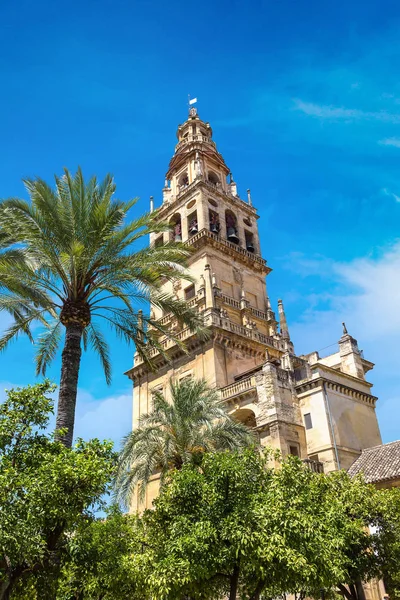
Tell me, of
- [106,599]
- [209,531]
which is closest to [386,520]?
[209,531]

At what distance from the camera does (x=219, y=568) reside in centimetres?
1270

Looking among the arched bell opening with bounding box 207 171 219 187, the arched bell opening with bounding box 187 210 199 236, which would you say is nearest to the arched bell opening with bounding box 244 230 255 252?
the arched bell opening with bounding box 187 210 199 236

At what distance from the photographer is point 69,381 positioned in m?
14.0

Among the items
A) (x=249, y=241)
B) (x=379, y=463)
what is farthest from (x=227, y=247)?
(x=379, y=463)

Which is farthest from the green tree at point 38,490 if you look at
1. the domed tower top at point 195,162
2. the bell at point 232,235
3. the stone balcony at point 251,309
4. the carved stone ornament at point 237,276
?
the domed tower top at point 195,162

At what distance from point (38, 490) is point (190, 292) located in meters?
26.8

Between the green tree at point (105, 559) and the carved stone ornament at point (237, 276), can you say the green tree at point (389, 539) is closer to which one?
the green tree at point (105, 559)

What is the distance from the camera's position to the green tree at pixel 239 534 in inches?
481

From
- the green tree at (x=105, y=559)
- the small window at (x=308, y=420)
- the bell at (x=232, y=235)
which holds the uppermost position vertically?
the bell at (x=232, y=235)

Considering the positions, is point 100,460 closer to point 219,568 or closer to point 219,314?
point 219,568

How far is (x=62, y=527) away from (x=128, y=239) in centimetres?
790

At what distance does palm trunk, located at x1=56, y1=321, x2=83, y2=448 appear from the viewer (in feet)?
44.5

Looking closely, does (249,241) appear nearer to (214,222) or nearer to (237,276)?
(214,222)

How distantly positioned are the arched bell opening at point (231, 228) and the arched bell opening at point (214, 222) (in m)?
1.19
